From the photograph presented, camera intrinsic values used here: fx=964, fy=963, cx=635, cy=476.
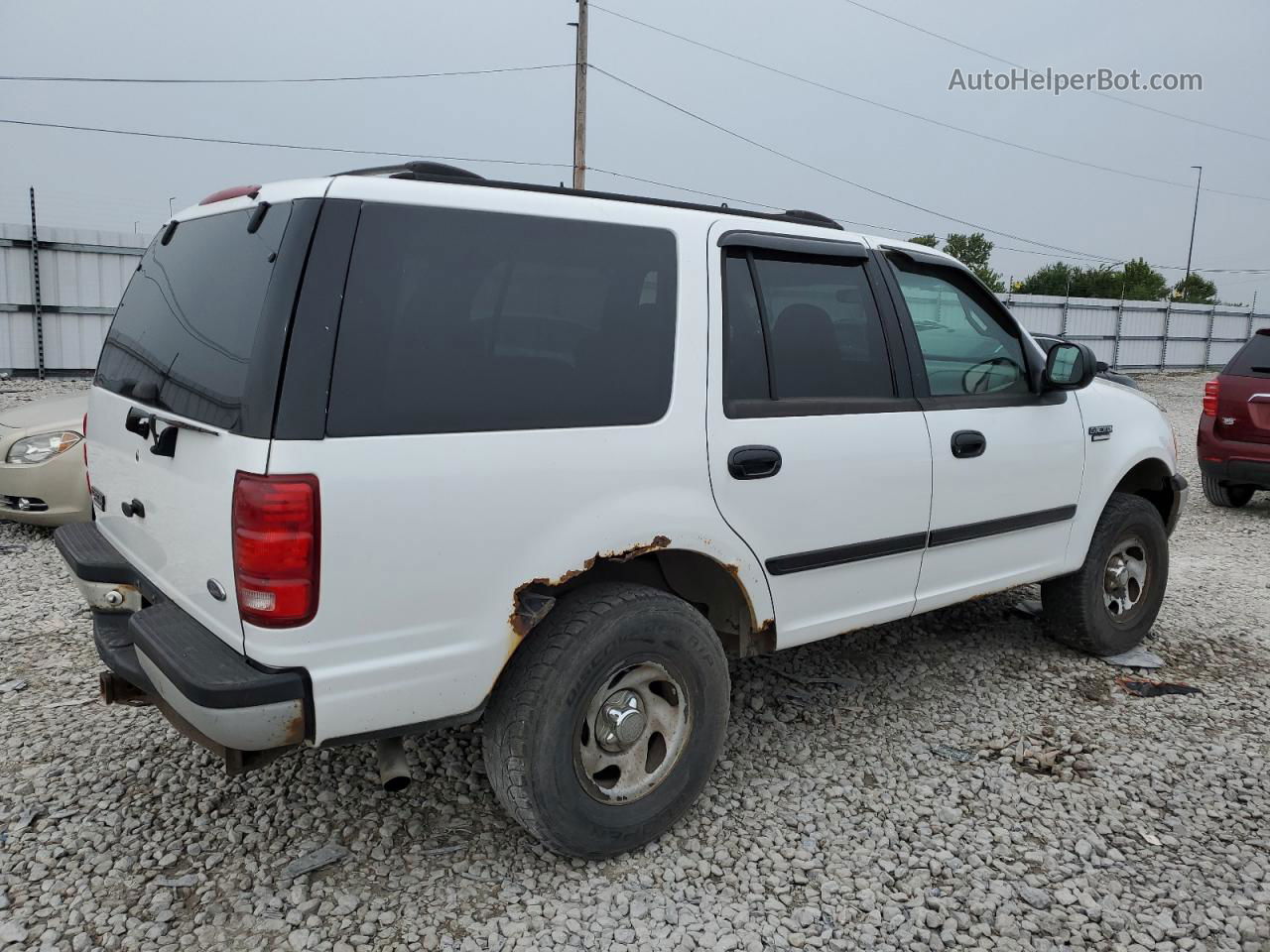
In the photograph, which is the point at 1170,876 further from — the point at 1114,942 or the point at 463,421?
the point at 463,421

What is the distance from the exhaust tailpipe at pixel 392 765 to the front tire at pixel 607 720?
9.1 inches

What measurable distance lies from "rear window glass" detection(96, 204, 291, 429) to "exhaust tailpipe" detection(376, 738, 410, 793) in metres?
0.97

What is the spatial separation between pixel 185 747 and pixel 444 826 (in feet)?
3.70

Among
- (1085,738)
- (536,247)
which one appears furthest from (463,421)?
(1085,738)

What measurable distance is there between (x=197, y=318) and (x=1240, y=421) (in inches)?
329

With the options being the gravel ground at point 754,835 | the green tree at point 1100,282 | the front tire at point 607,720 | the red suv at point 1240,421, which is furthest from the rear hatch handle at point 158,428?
the green tree at point 1100,282

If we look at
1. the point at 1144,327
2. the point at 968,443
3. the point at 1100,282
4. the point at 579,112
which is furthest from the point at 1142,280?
the point at 968,443

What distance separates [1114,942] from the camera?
260 centimetres

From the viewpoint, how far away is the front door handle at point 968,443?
357 centimetres

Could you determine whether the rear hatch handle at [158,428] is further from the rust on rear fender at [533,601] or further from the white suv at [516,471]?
the rust on rear fender at [533,601]

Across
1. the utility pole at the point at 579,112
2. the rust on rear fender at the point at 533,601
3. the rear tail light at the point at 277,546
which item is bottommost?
the rust on rear fender at the point at 533,601

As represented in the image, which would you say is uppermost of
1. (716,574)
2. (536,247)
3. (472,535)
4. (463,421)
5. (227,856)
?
(536,247)

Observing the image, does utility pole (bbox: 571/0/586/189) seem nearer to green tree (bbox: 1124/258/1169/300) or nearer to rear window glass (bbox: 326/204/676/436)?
rear window glass (bbox: 326/204/676/436)

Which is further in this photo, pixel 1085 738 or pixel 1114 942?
pixel 1085 738
